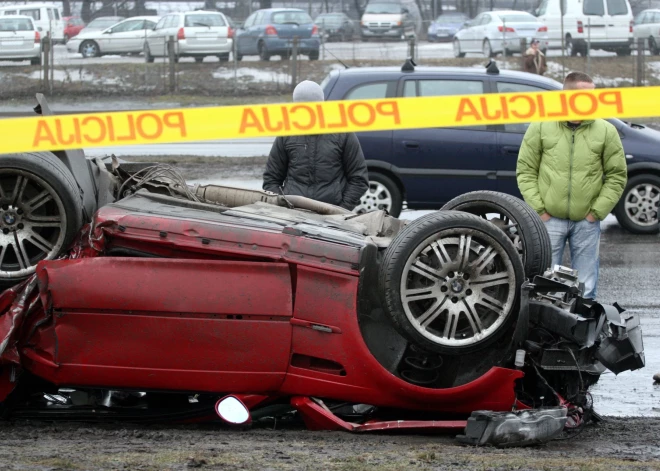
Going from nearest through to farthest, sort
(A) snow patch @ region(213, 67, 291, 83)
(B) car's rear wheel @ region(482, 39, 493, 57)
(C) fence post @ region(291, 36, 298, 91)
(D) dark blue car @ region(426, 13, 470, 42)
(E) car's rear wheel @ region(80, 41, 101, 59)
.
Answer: (C) fence post @ region(291, 36, 298, 91) < (A) snow patch @ region(213, 67, 291, 83) < (B) car's rear wheel @ region(482, 39, 493, 57) < (E) car's rear wheel @ region(80, 41, 101, 59) < (D) dark blue car @ region(426, 13, 470, 42)

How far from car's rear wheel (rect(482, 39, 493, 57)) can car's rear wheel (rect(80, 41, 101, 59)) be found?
11491 millimetres

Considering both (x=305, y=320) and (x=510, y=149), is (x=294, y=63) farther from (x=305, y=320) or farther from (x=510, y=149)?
(x=305, y=320)

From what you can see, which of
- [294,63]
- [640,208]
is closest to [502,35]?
[294,63]

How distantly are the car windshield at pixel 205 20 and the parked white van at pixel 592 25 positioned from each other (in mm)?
9462

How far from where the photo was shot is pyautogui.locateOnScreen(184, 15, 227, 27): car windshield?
100ft

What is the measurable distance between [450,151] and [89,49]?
22.3 metres

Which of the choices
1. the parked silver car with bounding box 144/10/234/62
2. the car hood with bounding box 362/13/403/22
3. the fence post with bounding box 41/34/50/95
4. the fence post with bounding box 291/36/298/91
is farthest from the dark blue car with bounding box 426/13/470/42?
the fence post with bounding box 41/34/50/95

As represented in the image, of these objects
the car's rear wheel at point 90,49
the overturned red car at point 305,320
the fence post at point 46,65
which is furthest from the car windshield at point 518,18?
the overturned red car at point 305,320

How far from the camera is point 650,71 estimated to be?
28.4 metres

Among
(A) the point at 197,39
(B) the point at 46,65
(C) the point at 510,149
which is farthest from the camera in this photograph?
(A) the point at 197,39

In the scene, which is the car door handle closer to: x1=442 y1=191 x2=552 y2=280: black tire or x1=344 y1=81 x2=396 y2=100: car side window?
x1=344 y1=81 x2=396 y2=100: car side window

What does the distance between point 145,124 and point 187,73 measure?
24.0 metres

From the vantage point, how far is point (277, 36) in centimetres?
3108

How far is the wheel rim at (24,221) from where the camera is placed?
5500 millimetres
